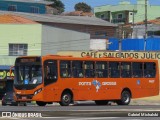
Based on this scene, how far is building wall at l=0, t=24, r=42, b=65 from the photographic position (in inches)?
2143

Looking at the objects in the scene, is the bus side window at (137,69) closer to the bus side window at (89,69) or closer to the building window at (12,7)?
the bus side window at (89,69)

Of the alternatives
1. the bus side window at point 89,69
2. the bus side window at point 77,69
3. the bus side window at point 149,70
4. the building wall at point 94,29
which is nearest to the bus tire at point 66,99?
the bus side window at point 77,69

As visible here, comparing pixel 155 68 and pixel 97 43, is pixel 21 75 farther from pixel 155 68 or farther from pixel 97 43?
pixel 97 43

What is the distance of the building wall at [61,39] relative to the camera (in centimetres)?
5597

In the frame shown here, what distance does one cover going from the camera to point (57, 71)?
30.5 m

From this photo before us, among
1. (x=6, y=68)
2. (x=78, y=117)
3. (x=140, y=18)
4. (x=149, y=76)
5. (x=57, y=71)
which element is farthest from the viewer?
(x=140, y=18)

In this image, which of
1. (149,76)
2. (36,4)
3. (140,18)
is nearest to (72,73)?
(149,76)

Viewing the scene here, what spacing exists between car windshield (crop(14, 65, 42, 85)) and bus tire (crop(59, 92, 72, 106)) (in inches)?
75.0

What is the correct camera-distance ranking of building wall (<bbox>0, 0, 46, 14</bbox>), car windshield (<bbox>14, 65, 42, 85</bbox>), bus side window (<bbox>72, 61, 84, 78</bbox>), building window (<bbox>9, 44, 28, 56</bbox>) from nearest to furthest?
1. car windshield (<bbox>14, 65, 42, 85</bbox>)
2. bus side window (<bbox>72, 61, 84, 78</bbox>)
3. building window (<bbox>9, 44, 28, 56</bbox>)
4. building wall (<bbox>0, 0, 46, 14</bbox>)

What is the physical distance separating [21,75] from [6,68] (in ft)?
85.6

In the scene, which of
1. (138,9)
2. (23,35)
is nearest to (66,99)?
(23,35)

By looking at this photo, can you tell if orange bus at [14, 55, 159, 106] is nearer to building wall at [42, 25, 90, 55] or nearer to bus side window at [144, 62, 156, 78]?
bus side window at [144, 62, 156, 78]

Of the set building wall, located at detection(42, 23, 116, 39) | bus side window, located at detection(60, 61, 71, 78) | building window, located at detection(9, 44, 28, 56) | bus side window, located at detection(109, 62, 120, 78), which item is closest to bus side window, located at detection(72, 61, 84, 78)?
bus side window, located at detection(60, 61, 71, 78)

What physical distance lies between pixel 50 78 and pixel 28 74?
4.22 ft
